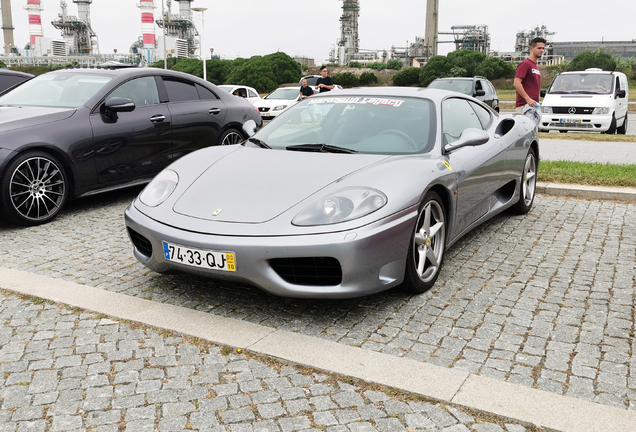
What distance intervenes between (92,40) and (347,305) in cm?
17725

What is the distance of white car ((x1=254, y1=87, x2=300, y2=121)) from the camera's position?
22.0 metres

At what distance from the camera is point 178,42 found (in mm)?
150375

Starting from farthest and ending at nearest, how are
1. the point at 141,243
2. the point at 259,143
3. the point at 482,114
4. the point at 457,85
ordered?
→ the point at 457,85
the point at 482,114
the point at 259,143
the point at 141,243

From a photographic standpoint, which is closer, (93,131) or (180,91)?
(93,131)

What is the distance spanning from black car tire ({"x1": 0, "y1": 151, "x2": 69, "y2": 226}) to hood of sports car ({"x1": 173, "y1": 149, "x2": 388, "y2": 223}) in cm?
238

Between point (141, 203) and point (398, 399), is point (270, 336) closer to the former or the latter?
point (398, 399)

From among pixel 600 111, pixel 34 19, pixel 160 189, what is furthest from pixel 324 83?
pixel 34 19

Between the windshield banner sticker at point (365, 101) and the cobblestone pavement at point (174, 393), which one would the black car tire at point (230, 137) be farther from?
the cobblestone pavement at point (174, 393)

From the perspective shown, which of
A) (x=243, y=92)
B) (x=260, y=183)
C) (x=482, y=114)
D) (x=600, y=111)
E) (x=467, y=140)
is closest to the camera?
(x=260, y=183)

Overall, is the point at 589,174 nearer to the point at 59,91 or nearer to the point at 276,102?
the point at 59,91

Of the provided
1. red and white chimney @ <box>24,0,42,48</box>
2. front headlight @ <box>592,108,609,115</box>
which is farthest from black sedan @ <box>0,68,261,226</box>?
red and white chimney @ <box>24,0,42,48</box>

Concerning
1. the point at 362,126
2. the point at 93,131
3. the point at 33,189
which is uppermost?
the point at 362,126

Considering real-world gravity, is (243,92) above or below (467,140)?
above

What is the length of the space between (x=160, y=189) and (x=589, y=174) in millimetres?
5845
